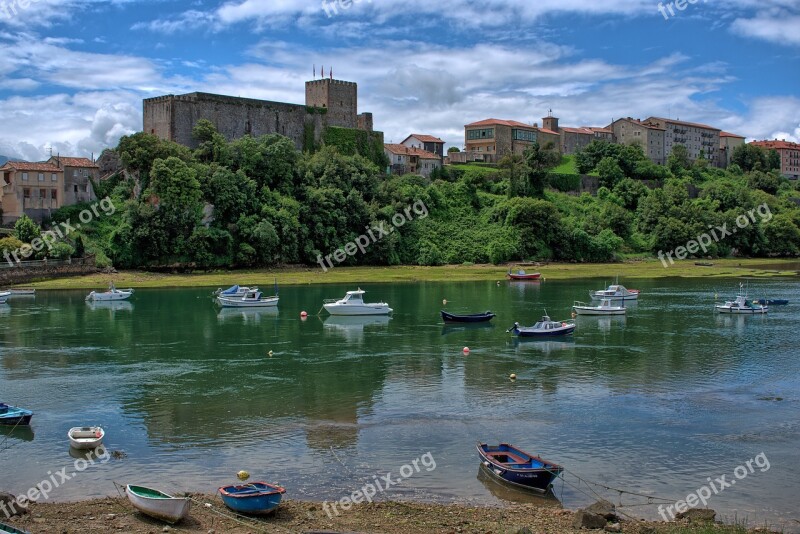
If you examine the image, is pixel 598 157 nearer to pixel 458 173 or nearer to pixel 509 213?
pixel 458 173

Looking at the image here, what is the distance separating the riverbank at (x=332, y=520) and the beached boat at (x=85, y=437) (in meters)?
4.45

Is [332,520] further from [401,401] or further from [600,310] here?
[600,310]

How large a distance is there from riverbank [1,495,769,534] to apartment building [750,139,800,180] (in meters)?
188

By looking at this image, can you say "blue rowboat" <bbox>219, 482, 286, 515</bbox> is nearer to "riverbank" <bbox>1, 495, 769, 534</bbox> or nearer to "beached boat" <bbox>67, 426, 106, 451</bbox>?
"riverbank" <bbox>1, 495, 769, 534</bbox>

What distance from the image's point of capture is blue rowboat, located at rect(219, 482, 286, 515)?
1984 centimetres

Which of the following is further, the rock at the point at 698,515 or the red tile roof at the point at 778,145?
the red tile roof at the point at 778,145

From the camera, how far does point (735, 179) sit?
15300 centimetres

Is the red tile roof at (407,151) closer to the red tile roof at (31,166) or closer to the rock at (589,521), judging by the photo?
the red tile roof at (31,166)

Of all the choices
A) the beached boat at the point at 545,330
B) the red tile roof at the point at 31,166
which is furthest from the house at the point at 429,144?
the beached boat at the point at 545,330

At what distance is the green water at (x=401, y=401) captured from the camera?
75.9 feet

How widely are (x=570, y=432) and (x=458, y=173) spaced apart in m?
94.9

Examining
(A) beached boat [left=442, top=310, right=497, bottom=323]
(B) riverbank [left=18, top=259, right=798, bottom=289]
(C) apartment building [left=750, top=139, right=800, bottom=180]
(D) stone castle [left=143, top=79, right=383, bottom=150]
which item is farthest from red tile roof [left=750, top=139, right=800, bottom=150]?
(A) beached boat [left=442, top=310, right=497, bottom=323]

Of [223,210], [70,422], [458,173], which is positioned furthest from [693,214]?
[70,422]

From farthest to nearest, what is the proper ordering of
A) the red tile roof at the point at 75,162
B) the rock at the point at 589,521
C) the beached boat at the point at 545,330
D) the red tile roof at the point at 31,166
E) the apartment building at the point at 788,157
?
1. the apartment building at the point at 788,157
2. the red tile roof at the point at 75,162
3. the red tile roof at the point at 31,166
4. the beached boat at the point at 545,330
5. the rock at the point at 589,521
